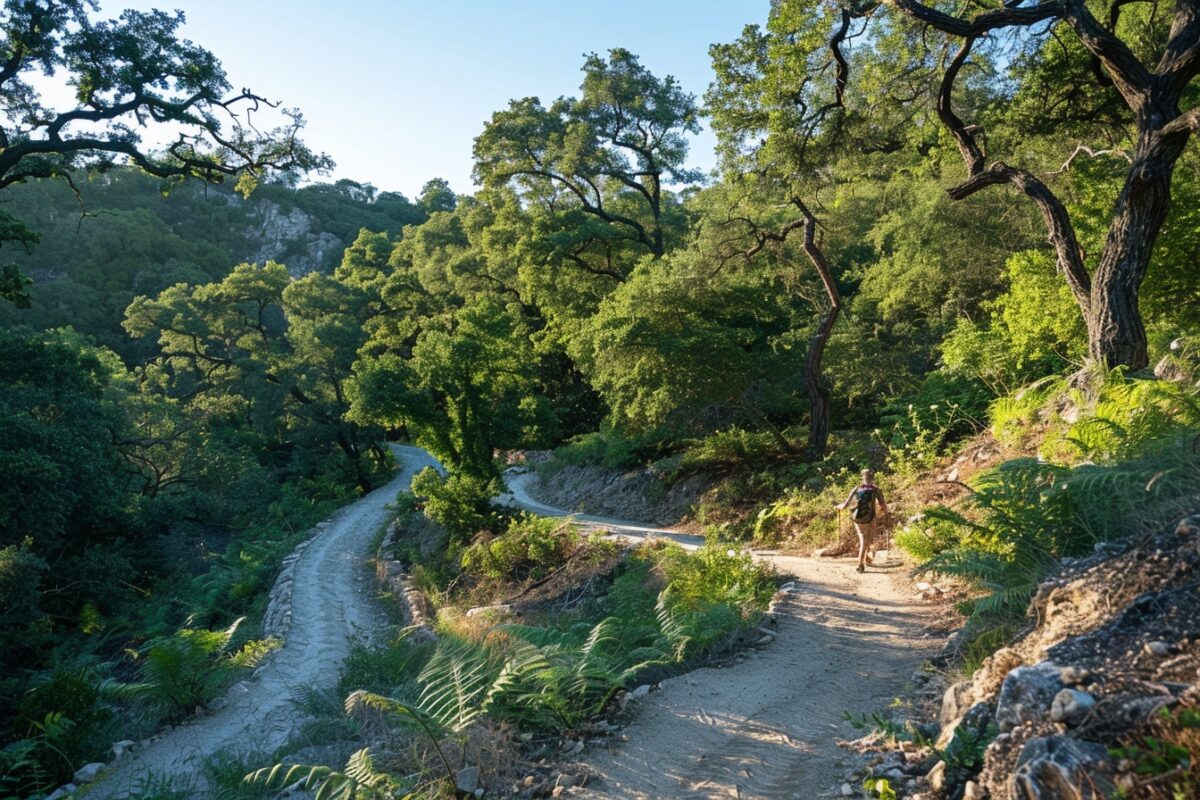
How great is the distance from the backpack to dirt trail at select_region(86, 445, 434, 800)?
23.3ft

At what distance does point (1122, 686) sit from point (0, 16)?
1820cm

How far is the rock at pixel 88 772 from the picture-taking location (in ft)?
25.3

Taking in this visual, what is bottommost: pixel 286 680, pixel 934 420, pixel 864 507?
pixel 286 680

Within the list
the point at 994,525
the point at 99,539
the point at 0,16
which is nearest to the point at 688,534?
the point at 994,525

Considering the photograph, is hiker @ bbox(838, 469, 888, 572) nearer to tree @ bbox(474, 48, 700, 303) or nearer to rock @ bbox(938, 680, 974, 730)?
rock @ bbox(938, 680, 974, 730)

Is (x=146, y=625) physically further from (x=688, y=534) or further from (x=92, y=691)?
(x=688, y=534)

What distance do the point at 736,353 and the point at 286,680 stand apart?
10.5m

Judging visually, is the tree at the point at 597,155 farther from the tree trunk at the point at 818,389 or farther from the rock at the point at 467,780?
the rock at the point at 467,780

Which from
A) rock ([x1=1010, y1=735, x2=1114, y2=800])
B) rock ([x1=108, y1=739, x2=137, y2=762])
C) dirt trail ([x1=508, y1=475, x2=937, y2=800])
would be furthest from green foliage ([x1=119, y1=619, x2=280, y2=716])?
rock ([x1=1010, y1=735, x2=1114, y2=800])

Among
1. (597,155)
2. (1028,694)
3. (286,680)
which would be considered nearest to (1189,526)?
(1028,694)

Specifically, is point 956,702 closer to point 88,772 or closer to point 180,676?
point 88,772

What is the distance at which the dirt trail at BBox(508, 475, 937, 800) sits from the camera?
169 inches

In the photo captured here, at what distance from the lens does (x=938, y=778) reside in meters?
3.41

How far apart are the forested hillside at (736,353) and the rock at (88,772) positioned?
35 centimetres
